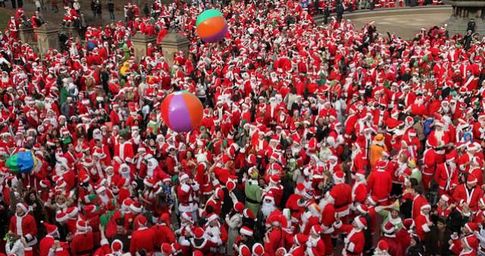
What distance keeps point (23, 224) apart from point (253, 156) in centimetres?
383

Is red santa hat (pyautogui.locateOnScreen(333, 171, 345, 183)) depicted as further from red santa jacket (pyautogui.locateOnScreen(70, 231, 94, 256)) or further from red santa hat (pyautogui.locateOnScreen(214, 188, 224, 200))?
red santa jacket (pyautogui.locateOnScreen(70, 231, 94, 256))

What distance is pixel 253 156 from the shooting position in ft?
30.7

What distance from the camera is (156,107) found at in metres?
12.9

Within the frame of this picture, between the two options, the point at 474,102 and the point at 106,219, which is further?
the point at 474,102

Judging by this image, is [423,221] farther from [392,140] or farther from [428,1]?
[428,1]

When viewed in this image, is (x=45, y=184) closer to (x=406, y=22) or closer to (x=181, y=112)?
(x=181, y=112)

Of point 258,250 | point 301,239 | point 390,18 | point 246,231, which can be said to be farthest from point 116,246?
point 390,18

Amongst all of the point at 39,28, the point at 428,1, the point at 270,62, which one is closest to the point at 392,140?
the point at 270,62

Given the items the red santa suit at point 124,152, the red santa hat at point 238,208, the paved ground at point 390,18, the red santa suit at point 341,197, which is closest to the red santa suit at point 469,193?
the red santa suit at point 341,197

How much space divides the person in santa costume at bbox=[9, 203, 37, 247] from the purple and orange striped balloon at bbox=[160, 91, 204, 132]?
324 cm

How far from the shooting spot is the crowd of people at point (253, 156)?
7332 mm

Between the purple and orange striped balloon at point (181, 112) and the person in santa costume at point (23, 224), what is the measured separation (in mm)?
→ 3237

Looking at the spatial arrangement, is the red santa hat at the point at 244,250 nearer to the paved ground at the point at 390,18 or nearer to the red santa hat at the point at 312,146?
the red santa hat at the point at 312,146

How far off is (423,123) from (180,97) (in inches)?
210
